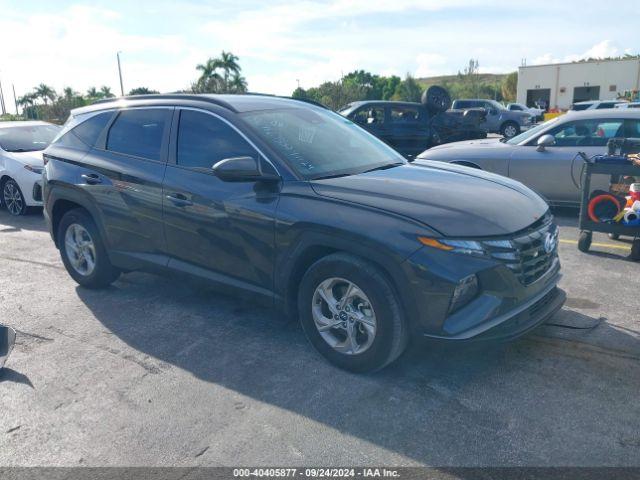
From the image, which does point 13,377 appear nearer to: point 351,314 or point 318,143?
point 351,314

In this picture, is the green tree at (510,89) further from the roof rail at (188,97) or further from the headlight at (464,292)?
the headlight at (464,292)

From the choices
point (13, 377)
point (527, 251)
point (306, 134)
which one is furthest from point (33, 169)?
point (527, 251)

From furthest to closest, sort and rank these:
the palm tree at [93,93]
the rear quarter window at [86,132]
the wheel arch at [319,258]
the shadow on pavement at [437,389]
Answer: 1. the palm tree at [93,93]
2. the rear quarter window at [86,132]
3. the wheel arch at [319,258]
4. the shadow on pavement at [437,389]

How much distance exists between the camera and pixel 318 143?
4316 millimetres

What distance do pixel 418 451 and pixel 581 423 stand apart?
940 mm

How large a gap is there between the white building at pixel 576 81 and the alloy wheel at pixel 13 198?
54265 millimetres

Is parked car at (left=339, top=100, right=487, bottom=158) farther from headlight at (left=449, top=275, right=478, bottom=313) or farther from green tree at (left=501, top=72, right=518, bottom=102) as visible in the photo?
green tree at (left=501, top=72, right=518, bottom=102)

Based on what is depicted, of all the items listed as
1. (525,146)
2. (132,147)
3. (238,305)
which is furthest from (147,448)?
(525,146)

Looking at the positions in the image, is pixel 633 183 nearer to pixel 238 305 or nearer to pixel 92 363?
pixel 238 305

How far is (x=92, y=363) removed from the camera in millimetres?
3965

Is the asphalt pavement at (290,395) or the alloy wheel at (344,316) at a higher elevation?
the alloy wheel at (344,316)

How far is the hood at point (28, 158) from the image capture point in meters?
9.45

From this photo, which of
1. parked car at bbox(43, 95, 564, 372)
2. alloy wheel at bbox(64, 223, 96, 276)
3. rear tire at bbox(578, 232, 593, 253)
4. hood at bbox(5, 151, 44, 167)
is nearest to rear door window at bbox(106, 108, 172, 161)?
parked car at bbox(43, 95, 564, 372)

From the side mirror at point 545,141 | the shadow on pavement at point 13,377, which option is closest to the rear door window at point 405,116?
the side mirror at point 545,141
